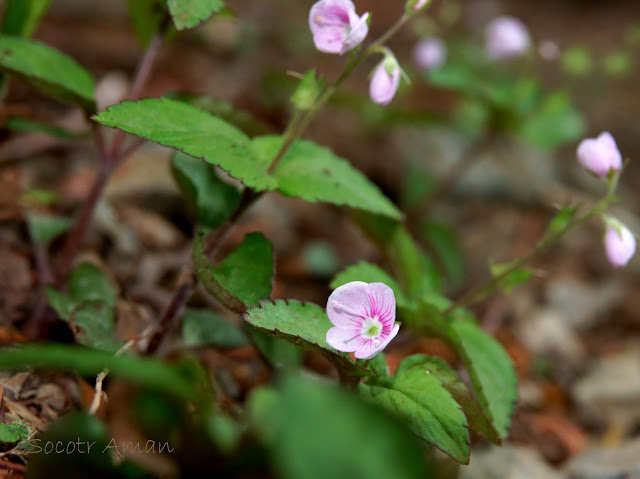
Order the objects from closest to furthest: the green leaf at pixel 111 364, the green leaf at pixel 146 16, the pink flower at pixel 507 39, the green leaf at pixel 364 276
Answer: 1. the green leaf at pixel 111 364
2. the green leaf at pixel 364 276
3. the green leaf at pixel 146 16
4. the pink flower at pixel 507 39

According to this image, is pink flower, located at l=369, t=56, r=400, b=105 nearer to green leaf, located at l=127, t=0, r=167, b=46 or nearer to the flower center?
the flower center

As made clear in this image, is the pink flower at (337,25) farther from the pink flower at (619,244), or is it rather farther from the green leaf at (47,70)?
the pink flower at (619,244)

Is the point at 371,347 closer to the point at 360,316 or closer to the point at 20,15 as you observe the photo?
the point at 360,316

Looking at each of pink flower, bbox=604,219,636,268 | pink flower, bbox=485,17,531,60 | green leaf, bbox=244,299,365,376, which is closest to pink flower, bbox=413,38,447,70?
pink flower, bbox=485,17,531,60

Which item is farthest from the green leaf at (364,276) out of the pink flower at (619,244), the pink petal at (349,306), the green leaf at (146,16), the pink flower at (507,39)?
the pink flower at (507,39)

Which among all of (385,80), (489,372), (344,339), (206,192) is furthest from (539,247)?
(206,192)

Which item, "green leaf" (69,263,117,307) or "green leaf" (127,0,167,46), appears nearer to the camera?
"green leaf" (69,263,117,307)
